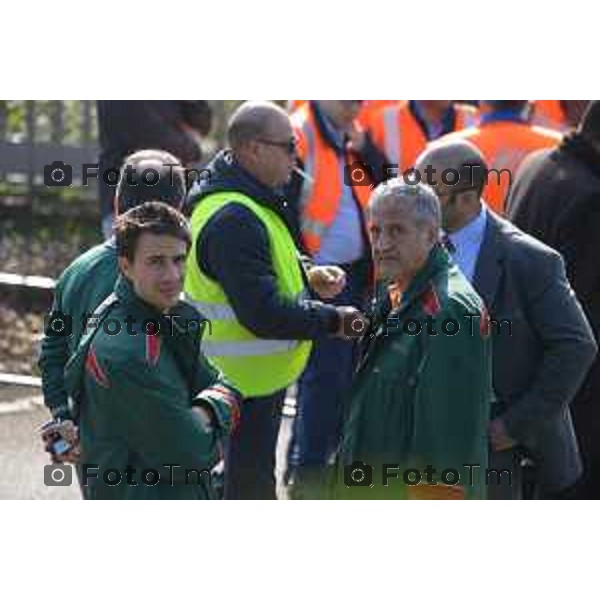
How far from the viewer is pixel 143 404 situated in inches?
194

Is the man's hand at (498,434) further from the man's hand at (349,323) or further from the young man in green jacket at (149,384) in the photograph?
the young man in green jacket at (149,384)

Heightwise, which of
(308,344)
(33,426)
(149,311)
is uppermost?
(149,311)

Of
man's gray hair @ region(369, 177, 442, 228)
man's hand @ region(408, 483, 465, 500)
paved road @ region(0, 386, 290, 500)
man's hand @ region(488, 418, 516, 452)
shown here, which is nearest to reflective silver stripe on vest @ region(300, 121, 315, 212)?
paved road @ region(0, 386, 290, 500)

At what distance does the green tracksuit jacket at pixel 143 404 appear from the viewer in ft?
16.3

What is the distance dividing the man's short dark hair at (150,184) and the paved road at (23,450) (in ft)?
7.23

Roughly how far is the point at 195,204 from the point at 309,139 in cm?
180

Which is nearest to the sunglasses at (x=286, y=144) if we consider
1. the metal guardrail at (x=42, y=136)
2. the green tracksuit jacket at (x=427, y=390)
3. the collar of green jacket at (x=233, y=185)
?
the collar of green jacket at (x=233, y=185)

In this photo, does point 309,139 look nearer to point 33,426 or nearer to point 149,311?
point 33,426

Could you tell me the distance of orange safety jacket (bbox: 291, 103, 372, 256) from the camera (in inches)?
320

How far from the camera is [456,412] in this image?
16.6 feet

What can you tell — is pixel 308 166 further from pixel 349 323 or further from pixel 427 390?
pixel 427 390

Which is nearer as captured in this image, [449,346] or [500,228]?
[449,346]

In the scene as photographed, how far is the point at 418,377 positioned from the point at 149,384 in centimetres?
76

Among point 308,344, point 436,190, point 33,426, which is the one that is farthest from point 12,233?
point 436,190
